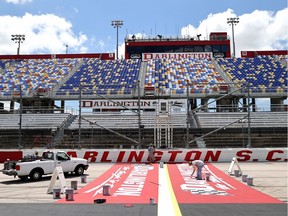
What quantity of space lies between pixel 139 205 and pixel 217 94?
98.6 feet

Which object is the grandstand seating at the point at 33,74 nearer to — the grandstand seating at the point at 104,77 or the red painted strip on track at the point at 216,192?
the grandstand seating at the point at 104,77

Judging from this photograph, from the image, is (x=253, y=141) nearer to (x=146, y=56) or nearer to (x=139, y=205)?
(x=139, y=205)

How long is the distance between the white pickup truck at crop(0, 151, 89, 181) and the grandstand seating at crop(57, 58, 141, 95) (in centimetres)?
2138

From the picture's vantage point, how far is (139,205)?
9.39 m

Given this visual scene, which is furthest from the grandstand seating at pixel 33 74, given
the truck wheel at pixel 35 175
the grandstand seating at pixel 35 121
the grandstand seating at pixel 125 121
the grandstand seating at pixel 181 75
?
the truck wheel at pixel 35 175

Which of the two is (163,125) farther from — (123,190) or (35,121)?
(123,190)

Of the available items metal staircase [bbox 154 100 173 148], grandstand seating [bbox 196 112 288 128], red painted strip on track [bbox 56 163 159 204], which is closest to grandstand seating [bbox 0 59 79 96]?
metal staircase [bbox 154 100 173 148]

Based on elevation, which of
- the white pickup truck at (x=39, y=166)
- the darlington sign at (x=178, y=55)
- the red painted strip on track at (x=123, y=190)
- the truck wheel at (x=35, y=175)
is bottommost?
the red painted strip on track at (x=123, y=190)

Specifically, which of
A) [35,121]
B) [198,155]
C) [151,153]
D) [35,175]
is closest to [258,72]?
[198,155]

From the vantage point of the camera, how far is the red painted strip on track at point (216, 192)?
1021cm

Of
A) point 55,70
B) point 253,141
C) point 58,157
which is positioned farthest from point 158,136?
point 55,70

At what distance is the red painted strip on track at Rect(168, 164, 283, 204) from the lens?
10211 millimetres

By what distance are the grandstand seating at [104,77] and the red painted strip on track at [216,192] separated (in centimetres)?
2486

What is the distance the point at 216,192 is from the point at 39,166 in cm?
847
